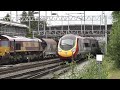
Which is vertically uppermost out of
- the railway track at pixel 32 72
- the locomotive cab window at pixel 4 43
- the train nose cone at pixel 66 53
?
the locomotive cab window at pixel 4 43

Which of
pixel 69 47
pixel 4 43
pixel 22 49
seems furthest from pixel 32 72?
pixel 22 49

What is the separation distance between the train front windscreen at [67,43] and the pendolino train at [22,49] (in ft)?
15.4

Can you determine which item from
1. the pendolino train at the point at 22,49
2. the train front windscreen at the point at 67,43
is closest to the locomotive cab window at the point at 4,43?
the pendolino train at the point at 22,49

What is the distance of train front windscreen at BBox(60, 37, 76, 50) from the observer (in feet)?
110

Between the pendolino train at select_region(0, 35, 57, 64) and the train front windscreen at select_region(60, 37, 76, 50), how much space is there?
4.70 metres

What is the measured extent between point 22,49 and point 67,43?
5587 millimetres

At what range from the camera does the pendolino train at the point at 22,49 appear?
111 feet

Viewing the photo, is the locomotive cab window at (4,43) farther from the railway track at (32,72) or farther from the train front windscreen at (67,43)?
the railway track at (32,72)

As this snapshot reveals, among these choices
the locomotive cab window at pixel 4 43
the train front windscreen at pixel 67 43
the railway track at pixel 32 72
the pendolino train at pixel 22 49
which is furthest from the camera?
the locomotive cab window at pixel 4 43

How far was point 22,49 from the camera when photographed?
3681 centimetres

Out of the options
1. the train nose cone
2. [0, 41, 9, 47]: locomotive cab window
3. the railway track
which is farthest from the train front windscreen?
the railway track

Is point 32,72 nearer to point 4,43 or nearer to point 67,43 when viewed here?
point 67,43

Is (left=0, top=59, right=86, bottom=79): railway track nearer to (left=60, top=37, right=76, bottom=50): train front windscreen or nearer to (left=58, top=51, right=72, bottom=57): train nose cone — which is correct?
(left=58, top=51, right=72, bottom=57): train nose cone
